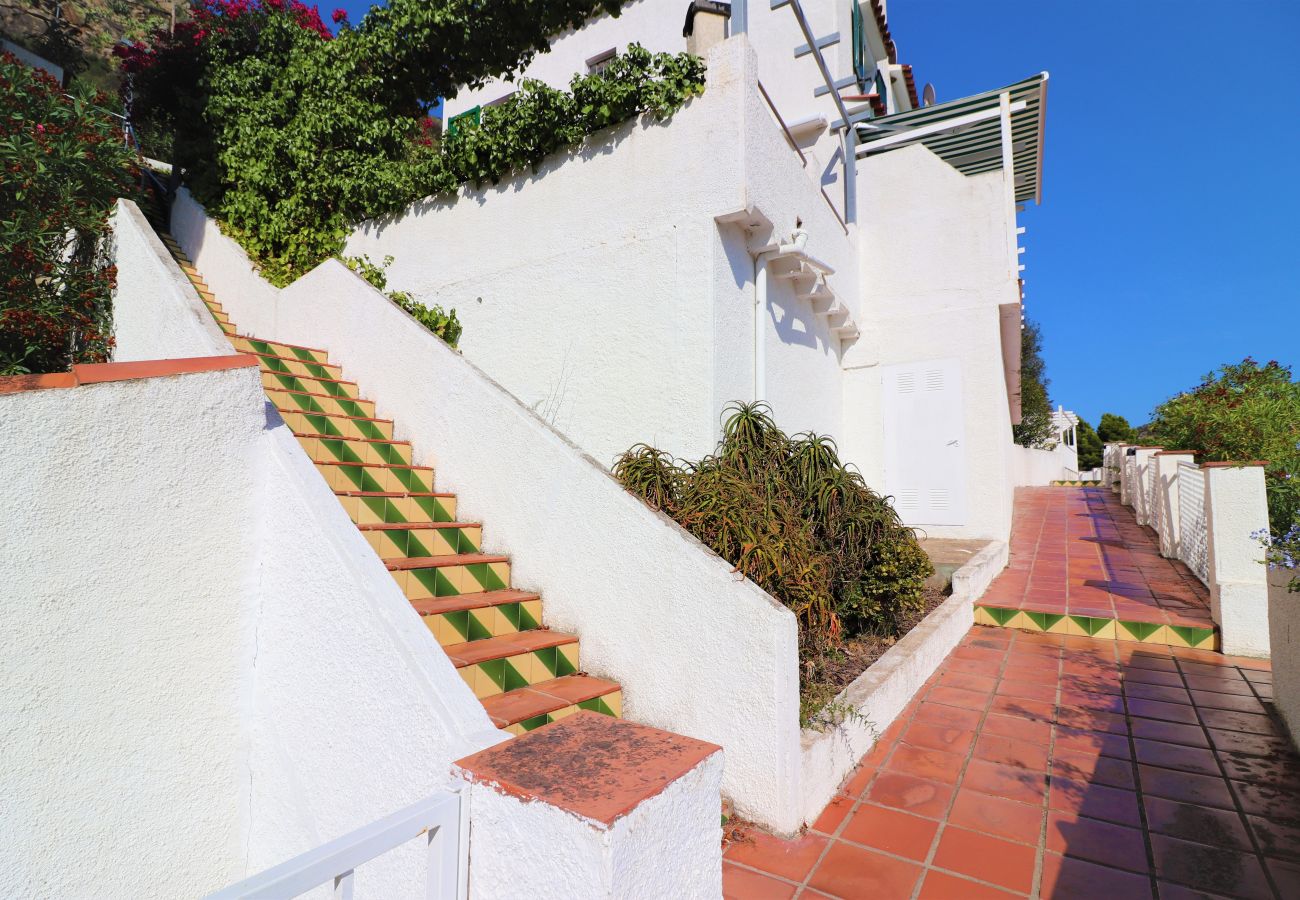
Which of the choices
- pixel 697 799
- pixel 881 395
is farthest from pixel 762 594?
pixel 881 395

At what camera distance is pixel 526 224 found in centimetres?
612

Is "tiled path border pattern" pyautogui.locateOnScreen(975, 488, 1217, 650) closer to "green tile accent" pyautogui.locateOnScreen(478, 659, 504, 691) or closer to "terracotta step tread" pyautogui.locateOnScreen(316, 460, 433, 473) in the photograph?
"green tile accent" pyautogui.locateOnScreen(478, 659, 504, 691)

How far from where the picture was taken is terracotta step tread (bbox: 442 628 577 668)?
3131 millimetres

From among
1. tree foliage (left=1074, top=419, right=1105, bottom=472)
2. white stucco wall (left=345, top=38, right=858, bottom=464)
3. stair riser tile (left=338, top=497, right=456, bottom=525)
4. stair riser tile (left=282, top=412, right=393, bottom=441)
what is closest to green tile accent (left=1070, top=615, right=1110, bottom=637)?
white stucco wall (left=345, top=38, right=858, bottom=464)

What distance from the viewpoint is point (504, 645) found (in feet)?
11.1

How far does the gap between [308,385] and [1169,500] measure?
10.8 metres

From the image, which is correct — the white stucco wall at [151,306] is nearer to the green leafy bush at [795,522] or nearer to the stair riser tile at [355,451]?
the stair riser tile at [355,451]

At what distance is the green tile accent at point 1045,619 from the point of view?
580cm

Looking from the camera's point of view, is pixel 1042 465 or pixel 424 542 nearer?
pixel 424 542

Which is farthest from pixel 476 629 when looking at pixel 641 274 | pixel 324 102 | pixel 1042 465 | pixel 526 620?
pixel 1042 465

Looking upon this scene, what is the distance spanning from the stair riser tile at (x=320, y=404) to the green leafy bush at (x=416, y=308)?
128 cm

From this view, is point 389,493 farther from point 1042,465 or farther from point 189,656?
point 1042,465

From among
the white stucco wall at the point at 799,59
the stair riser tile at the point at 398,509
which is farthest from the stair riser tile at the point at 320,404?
the white stucco wall at the point at 799,59

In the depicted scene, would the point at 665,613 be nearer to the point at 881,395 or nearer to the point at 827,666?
the point at 827,666
